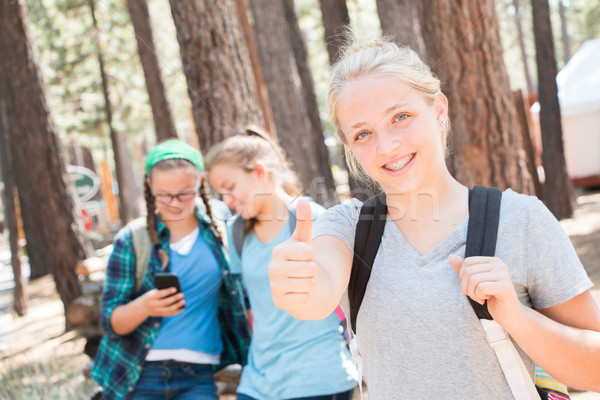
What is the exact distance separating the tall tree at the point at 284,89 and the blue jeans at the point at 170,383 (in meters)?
6.52

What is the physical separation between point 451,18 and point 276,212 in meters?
2.44

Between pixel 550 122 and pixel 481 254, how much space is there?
33.4ft

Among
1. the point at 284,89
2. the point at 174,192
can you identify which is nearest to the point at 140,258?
the point at 174,192

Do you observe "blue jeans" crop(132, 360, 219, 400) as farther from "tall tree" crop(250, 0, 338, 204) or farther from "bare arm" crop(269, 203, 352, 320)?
"tall tree" crop(250, 0, 338, 204)

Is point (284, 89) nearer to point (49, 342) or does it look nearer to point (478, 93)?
point (49, 342)

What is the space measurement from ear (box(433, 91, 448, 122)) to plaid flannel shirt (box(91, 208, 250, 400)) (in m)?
1.64

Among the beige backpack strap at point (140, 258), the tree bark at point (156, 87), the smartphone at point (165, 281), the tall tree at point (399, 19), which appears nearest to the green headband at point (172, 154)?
the beige backpack strap at point (140, 258)

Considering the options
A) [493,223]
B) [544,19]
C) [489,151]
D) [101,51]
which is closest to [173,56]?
[101,51]

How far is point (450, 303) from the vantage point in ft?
5.22

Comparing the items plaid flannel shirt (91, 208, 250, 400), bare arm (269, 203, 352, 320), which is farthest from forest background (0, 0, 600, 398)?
bare arm (269, 203, 352, 320)

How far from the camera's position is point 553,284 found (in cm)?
155

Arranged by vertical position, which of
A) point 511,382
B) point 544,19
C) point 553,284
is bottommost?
point 511,382

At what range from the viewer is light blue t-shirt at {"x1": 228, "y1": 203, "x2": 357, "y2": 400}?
2645mm

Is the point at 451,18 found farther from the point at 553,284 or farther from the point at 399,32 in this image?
the point at 399,32
